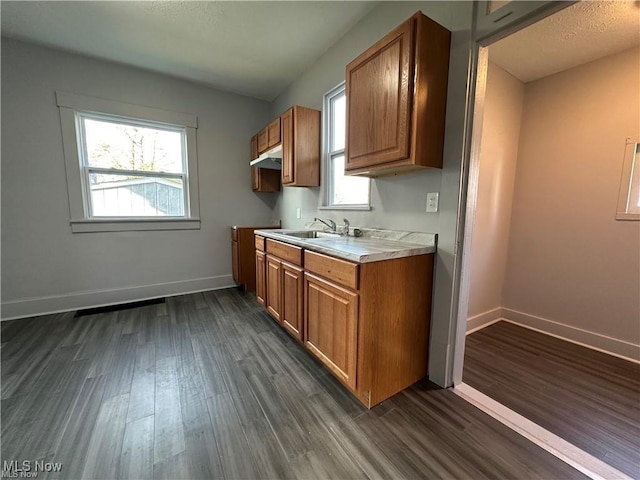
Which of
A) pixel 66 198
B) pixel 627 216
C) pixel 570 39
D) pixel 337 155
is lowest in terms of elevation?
pixel 627 216

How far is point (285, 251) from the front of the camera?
215 centimetres

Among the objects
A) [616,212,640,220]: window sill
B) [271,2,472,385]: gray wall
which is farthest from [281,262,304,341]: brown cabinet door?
[616,212,640,220]: window sill

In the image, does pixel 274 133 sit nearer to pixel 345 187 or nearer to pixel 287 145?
pixel 287 145

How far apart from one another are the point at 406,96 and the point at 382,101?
19 cm

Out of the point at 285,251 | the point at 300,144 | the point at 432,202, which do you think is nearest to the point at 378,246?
the point at 432,202

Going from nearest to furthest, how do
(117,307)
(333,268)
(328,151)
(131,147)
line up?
(333,268)
(328,151)
(117,307)
(131,147)

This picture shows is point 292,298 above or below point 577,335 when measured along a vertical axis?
above

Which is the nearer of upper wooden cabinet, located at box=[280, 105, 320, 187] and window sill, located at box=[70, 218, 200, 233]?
upper wooden cabinet, located at box=[280, 105, 320, 187]

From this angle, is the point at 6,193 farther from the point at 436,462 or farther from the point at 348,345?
the point at 436,462

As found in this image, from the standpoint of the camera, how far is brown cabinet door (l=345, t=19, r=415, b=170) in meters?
1.42

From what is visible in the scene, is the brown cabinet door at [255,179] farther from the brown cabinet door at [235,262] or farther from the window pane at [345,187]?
the window pane at [345,187]

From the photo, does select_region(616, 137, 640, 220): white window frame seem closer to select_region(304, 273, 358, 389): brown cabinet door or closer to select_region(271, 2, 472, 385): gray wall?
select_region(271, 2, 472, 385): gray wall

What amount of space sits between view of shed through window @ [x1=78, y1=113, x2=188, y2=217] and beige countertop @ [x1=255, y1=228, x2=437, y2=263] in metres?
2.09

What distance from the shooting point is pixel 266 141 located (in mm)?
3260
